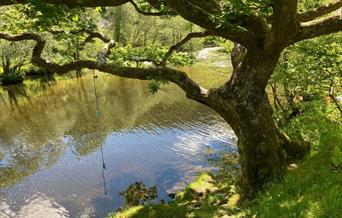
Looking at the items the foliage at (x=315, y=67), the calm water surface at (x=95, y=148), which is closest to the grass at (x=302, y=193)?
the foliage at (x=315, y=67)

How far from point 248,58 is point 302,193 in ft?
11.6

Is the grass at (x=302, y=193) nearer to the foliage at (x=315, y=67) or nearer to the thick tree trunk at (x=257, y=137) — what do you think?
the thick tree trunk at (x=257, y=137)

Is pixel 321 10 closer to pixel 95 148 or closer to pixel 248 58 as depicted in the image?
pixel 248 58

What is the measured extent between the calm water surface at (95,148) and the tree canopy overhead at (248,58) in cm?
924

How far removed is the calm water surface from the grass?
25.5ft

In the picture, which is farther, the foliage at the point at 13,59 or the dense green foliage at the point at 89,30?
the foliage at the point at 13,59

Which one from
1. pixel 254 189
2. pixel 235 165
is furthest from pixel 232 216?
pixel 235 165

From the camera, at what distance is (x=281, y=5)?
26.2 ft

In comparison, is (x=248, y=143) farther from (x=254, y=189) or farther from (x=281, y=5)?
(x=281, y=5)

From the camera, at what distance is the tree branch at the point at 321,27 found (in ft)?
29.9

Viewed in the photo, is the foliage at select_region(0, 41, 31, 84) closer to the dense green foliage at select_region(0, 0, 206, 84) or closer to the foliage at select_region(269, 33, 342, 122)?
the dense green foliage at select_region(0, 0, 206, 84)

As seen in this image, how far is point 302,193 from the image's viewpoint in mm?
8398

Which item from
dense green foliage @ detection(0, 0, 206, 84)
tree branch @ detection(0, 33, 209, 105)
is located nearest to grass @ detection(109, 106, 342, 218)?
tree branch @ detection(0, 33, 209, 105)

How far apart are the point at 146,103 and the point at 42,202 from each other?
847 inches
